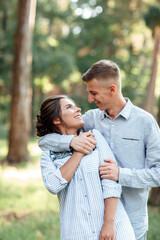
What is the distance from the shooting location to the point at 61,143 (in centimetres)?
220

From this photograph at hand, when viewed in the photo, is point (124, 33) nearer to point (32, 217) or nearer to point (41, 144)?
point (32, 217)

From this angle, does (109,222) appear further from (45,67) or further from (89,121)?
(45,67)

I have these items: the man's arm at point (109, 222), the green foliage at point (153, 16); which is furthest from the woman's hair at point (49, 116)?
the green foliage at point (153, 16)

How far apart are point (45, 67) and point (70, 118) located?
15.9m

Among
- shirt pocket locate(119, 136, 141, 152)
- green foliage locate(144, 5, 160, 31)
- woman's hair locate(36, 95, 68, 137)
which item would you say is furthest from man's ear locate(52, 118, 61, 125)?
green foliage locate(144, 5, 160, 31)

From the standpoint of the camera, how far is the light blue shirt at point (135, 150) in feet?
7.02

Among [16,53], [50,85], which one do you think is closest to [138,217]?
[16,53]

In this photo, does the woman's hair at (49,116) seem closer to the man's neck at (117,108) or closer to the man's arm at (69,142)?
the man's arm at (69,142)

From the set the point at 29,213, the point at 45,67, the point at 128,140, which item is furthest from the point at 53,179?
the point at 45,67

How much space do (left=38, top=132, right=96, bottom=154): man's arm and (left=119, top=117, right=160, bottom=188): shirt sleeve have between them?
29cm

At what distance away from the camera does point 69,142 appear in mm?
2191

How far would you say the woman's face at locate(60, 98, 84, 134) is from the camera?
7.64 ft

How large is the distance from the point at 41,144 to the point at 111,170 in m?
0.62

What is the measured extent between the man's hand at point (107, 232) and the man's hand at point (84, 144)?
0.52 m
